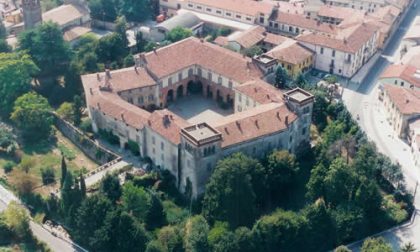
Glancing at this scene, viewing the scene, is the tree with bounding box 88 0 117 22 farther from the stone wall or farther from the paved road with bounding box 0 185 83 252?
the paved road with bounding box 0 185 83 252

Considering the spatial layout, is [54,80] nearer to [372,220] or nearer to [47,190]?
[47,190]

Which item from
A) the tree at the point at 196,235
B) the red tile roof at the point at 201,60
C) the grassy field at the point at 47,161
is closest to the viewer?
the tree at the point at 196,235

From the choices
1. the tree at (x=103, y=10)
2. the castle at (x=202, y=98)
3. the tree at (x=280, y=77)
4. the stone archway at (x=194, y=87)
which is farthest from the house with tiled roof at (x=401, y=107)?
the tree at (x=103, y=10)

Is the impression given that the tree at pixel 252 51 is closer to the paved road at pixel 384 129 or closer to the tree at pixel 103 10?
the paved road at pixel 384 129

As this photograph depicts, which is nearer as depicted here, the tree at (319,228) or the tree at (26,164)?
the tree at (319,228)

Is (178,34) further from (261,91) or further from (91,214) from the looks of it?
(91,214)

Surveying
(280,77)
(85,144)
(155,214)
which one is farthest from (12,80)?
(280,77)
